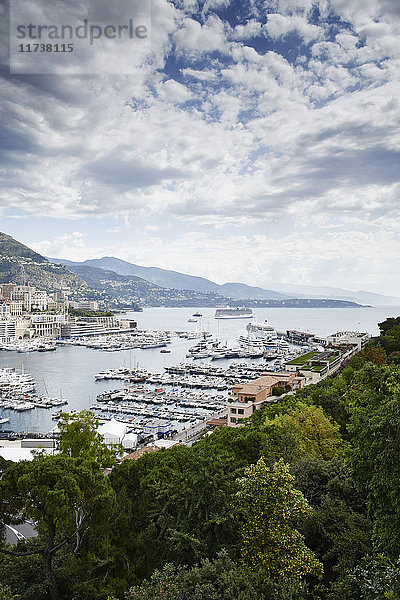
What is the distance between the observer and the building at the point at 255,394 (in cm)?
2003

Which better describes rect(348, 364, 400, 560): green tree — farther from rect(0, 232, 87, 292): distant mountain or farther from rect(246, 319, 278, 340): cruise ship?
rect(0, 232, 87, 292): distant mountain

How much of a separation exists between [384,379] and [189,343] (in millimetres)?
68399

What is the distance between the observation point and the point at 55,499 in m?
5.31

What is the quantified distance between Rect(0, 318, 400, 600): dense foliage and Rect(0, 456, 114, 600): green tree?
2 centimetres

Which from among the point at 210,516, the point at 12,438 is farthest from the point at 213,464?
the point at 12,438

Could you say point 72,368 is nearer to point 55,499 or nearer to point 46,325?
point 46,325

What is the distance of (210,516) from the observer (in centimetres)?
646

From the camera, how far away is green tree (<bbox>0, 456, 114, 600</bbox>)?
538 centimetres

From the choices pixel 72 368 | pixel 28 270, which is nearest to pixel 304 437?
pixel 72 368

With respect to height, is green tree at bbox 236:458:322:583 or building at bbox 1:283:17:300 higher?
building at bbox 1:283:17:300

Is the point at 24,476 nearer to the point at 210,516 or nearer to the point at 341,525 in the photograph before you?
the point at 210,516

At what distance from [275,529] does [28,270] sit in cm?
13676

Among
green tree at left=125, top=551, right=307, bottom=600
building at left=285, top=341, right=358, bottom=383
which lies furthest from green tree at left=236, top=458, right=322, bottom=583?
building at left=285, top=341, right=358, bottom=383

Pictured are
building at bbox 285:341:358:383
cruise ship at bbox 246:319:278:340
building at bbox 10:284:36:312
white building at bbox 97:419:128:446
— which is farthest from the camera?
building at bbox 10:284:36:312
